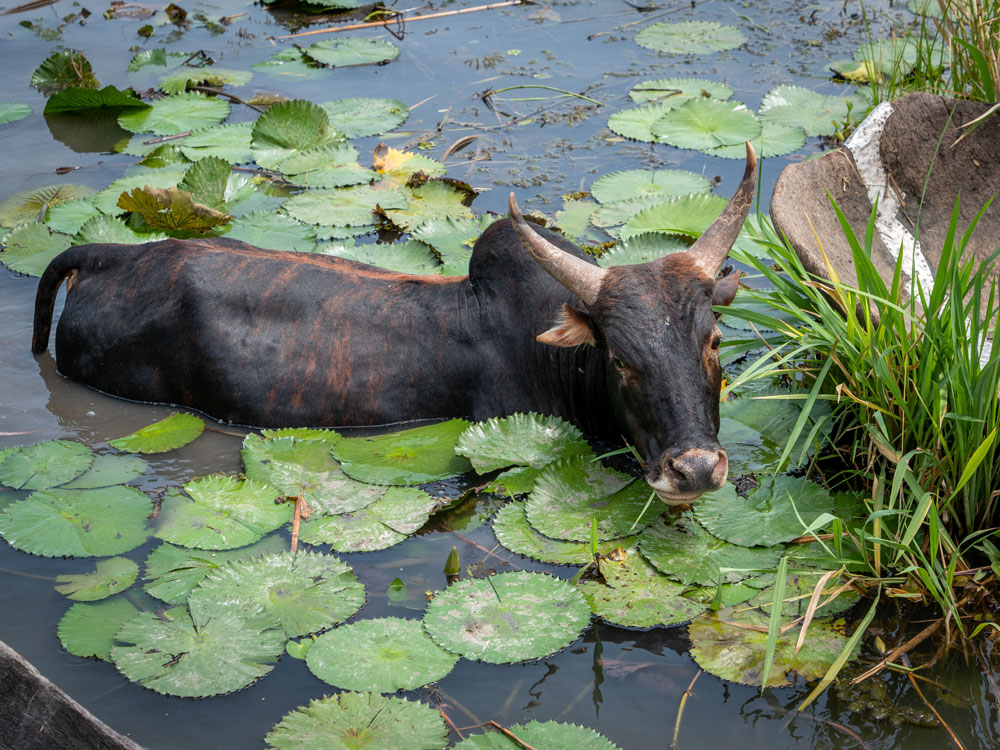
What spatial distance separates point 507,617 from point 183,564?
127 cm

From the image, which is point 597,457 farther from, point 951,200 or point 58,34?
point 58,34

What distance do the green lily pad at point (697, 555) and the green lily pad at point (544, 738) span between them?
78 centimetres

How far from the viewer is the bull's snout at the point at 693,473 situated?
3.57 meters

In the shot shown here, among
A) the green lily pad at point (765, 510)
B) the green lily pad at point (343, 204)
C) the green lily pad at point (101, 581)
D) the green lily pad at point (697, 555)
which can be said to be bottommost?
the green lily pad at point (101, 581)

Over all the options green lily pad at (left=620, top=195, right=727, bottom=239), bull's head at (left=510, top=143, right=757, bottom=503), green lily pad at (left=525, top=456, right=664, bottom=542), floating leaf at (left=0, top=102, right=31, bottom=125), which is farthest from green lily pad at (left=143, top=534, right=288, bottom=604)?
floating leaf at (left=0, top=102, right=31, bottom=125)

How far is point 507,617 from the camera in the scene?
11.6ft

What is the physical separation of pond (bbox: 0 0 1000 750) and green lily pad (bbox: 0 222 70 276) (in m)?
0.09

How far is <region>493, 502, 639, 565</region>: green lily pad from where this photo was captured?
3842mm

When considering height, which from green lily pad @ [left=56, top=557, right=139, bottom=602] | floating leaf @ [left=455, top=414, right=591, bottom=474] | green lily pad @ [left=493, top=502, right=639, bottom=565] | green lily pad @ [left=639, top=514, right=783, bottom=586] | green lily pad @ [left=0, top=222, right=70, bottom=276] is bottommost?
green lily pad @ [left=493, top=502, right=639, bottom=565]

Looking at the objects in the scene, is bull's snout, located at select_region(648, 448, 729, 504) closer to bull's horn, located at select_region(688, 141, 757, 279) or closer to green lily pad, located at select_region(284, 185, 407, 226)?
bull's horn, located at select_region(688, 141, 757, 279)

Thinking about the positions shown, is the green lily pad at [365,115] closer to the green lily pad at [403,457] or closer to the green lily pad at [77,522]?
the green lily pad at [403,457]

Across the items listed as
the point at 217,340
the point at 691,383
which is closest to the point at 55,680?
the point at 217,340

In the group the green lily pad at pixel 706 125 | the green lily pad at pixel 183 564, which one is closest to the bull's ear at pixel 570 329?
the green lily pad at pixel 183 564

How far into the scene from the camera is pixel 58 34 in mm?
9070
